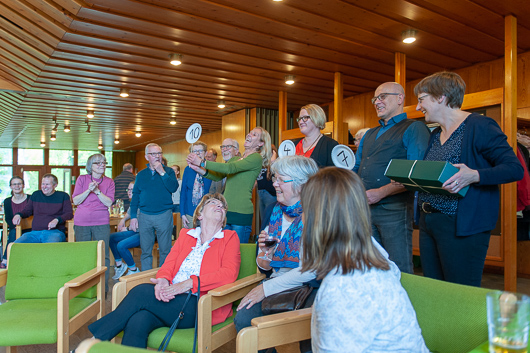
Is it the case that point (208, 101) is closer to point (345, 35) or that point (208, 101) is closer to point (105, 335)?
point (345, 35)

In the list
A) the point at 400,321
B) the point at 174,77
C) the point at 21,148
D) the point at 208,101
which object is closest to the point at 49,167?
the point at 21,148

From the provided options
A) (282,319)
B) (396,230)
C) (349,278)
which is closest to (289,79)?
(396,230)

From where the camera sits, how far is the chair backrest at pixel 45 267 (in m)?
2.71

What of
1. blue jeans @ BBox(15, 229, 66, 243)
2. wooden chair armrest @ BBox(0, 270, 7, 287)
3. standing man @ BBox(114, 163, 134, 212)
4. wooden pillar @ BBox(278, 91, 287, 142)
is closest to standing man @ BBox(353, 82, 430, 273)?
wooden chair armrest @ BBox(0, 270, 7, 287)

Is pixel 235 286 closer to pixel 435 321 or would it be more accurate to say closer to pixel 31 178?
pixel 435 321

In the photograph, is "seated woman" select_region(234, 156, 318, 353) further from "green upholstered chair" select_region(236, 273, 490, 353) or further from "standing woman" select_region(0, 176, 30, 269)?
"standing woman" select_region(0, 176, 30, 269)

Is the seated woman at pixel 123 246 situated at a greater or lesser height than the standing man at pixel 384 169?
lesser

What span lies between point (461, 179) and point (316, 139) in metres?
1.43

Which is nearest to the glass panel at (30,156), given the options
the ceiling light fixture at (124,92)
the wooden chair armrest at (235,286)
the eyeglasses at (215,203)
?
the ceiling light fixture at (124,92)

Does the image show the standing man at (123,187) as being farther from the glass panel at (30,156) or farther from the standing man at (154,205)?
the glass panel at (30,156)

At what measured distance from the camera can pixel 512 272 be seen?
4.11 metres

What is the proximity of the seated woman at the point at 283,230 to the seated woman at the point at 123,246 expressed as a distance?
293cm

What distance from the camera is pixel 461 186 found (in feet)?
6.06

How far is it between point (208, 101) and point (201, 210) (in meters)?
5.85
